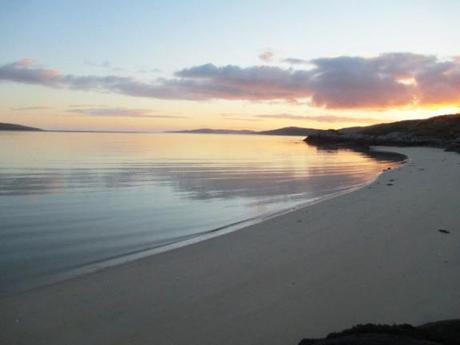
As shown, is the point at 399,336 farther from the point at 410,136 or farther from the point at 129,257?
the point at 410,136

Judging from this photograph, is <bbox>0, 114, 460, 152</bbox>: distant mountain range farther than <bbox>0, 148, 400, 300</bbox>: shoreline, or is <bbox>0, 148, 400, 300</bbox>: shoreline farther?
<bbox>0, 114, 460, 152</bbox>: distant mountain range

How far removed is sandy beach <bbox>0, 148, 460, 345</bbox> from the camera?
4.86 metres

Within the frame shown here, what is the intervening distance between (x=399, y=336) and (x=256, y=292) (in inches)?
110

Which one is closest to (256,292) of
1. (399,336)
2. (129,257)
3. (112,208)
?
(399,336)

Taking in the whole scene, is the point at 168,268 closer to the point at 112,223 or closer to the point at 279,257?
the point at 279,257

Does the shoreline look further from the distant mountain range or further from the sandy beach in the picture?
the distant mountain range

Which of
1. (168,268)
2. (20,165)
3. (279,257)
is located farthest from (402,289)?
(20,165)

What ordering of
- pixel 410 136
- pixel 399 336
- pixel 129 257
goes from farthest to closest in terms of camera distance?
pixel 410 136, pixel 129 257, pixel 399 336

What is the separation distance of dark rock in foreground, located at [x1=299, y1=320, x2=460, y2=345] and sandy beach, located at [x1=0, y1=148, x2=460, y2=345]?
101 centimetres

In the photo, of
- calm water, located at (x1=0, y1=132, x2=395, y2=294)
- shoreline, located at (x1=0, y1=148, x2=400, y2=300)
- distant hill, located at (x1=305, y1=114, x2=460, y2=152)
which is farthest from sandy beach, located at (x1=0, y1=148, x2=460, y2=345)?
distant hill, located at (x1=305, y1=114, x2=460, y2=152)

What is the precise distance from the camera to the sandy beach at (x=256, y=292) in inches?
191

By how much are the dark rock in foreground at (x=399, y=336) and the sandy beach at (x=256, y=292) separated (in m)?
1.01

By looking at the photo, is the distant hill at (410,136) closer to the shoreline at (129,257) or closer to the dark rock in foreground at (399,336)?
the shoreline at (129,257)

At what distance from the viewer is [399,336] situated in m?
3.38
